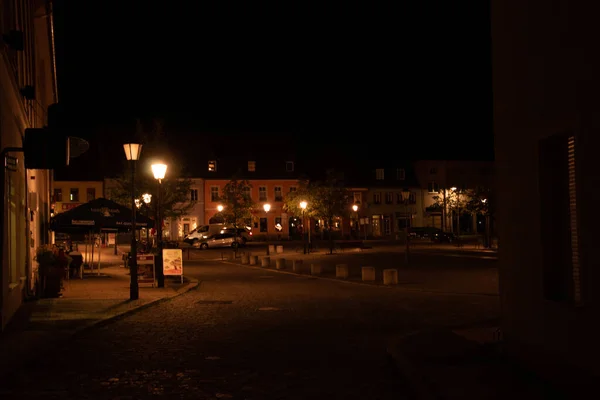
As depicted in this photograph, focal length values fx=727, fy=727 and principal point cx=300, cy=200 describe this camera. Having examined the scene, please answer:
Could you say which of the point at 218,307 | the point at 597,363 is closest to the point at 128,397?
the point at 597,363

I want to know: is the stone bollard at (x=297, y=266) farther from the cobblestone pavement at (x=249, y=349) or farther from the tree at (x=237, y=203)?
the tree at (x=237, y=203)

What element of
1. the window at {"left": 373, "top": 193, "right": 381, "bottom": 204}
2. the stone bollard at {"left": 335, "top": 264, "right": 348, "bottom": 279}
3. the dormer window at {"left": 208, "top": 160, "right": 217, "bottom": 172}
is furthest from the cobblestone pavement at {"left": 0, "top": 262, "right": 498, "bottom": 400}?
the window at {"left": 373, "top": 193, "right": 381, "bottom": 204}

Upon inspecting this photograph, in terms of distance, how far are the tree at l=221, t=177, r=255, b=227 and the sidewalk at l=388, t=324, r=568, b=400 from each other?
5847cm

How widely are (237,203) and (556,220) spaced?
63.3m

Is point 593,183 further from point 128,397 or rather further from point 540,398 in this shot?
point 128,397

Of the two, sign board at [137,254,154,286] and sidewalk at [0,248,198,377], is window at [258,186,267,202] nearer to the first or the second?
sidewalk at [0,248,198,377]

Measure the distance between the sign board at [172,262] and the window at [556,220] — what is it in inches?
696

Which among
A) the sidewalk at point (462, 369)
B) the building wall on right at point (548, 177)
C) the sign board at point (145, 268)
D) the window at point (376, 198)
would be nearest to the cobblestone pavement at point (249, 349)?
the sidewalk at point (462, 369)

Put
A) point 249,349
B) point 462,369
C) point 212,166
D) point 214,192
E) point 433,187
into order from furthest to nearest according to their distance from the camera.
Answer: point 433,187
point 212,166
point 214,192
point 249,349
point 462,369

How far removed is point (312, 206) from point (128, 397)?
164ft

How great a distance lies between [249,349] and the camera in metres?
11.9

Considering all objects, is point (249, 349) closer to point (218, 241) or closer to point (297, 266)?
point (297, 266)

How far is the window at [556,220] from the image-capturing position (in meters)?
8.13

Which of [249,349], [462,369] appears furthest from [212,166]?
[462,369]
